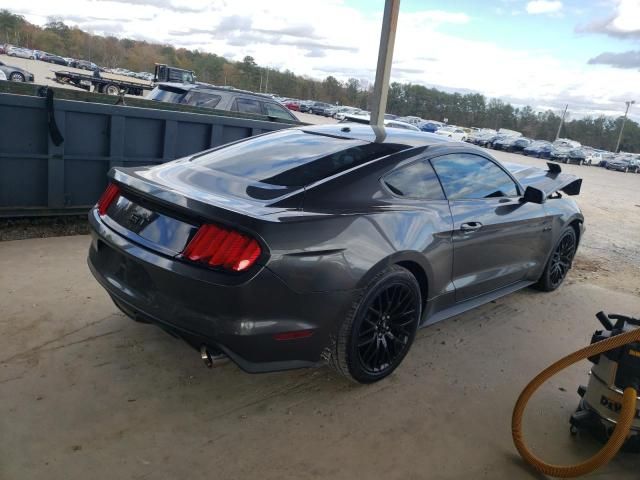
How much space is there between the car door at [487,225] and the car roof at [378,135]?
20 centimetres

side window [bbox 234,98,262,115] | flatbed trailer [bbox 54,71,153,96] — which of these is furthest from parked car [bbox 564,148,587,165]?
side window [bbox 234,98,262,115]

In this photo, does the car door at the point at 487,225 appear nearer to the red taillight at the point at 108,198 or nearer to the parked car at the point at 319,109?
the red taillight at the point at 108,198

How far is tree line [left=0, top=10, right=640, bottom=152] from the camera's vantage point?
10369cm

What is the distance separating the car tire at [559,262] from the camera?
5367 millimetres

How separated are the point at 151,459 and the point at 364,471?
40.6 inches

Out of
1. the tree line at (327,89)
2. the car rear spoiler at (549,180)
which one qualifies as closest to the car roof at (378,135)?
the car rear spoiler at (549,180)

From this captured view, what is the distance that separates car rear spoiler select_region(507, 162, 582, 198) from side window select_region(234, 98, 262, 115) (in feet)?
20.3

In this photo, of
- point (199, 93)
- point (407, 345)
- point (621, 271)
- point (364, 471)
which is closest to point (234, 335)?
point (364, 471)

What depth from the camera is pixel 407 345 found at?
11.5 feet

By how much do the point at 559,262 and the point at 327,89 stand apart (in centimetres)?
11182

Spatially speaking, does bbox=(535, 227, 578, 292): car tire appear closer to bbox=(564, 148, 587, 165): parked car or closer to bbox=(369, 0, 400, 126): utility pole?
bbox=(369, 0, 400, 126): utility pole

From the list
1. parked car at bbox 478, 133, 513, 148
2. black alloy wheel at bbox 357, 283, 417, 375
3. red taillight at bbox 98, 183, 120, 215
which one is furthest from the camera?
parked car at bbox 478, 133, 513, 148

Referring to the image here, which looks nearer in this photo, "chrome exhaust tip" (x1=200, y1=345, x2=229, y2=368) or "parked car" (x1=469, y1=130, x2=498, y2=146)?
"chrome exhaust tip" (x1=200, y1=345, x2=229, y2=368)

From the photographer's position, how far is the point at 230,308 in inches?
102
